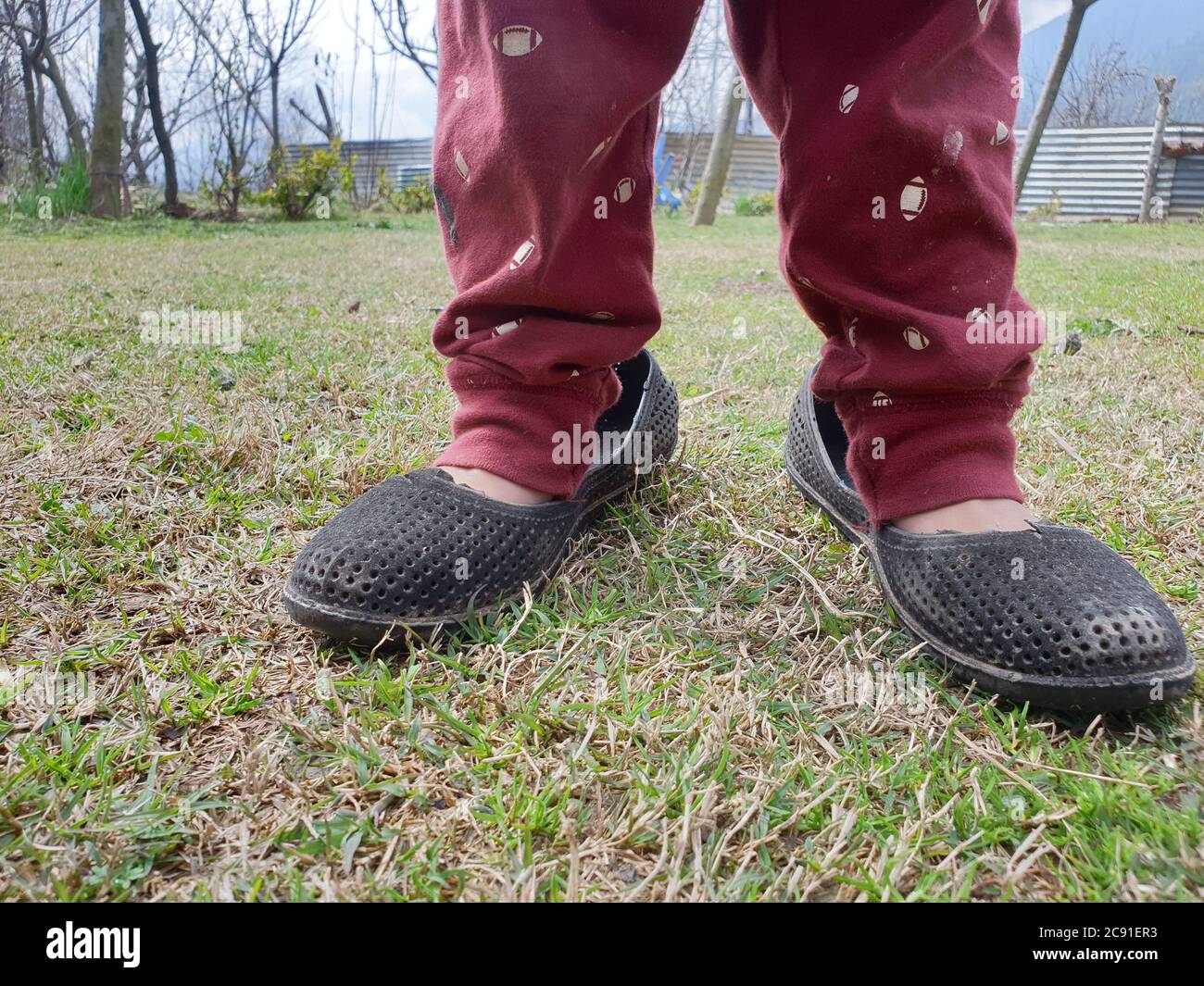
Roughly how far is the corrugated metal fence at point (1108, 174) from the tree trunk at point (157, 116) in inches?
205

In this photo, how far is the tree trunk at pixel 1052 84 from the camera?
16.7 feet

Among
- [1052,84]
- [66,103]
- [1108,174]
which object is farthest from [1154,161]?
[66,103]

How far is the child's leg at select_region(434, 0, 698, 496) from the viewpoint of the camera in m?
0.72

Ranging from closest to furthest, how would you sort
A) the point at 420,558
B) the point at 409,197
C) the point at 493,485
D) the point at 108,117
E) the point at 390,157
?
the point at 420,558 < the point at 493,485 < the point at 108,117 < the point at 409,197 < the point at 390,157

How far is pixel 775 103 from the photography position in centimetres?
80

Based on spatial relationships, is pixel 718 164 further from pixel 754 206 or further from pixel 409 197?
pixel 409 197

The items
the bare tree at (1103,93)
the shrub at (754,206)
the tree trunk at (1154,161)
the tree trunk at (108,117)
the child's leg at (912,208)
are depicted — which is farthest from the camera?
the shrub at (754,206)

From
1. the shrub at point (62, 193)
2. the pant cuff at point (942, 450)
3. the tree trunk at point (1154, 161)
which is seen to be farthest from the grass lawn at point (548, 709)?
the tree trunk at point (1154, 161)

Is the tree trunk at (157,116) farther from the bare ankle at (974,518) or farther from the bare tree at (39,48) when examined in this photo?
the bare ankle at (974,518)

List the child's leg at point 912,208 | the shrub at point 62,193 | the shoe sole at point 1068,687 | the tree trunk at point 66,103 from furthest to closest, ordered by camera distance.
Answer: the tree trunk at point 66,103, the shrub at point 62,193, the child's leg at point 912,208, the shoe sole at point 1068,687

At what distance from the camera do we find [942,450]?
0.75 m

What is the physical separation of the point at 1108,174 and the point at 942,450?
8.25 metres

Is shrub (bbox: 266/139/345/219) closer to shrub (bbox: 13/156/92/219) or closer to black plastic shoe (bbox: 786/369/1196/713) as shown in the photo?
shrub (bbox: 13/156/92/219)

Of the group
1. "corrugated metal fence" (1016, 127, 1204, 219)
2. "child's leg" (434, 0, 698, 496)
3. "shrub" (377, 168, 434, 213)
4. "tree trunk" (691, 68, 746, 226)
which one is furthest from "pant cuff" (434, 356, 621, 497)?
"shrub" (377, 168, 434, 213)
